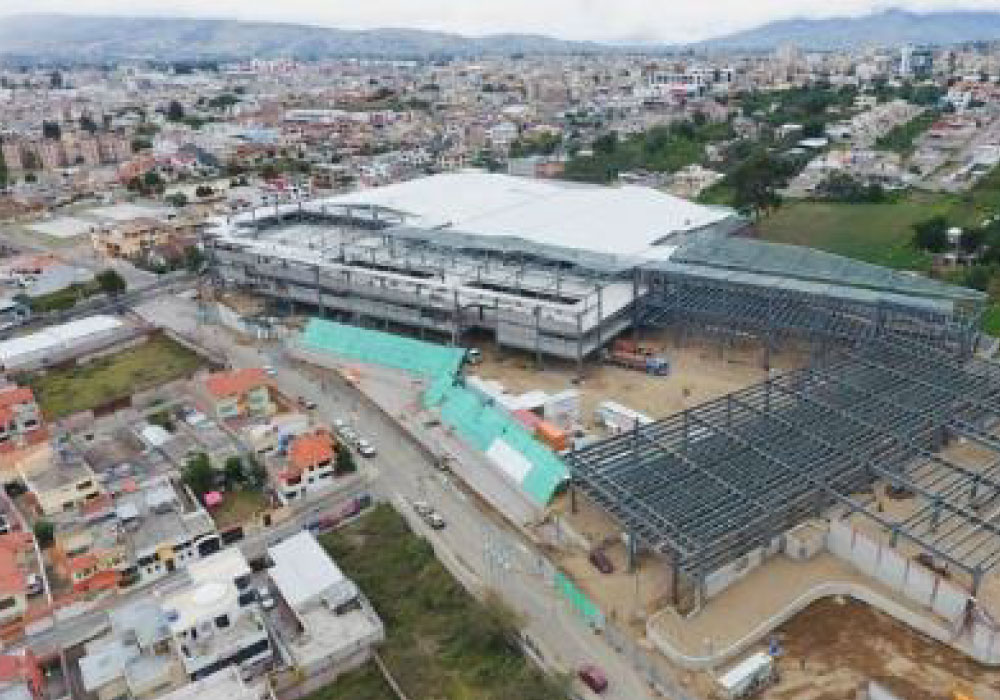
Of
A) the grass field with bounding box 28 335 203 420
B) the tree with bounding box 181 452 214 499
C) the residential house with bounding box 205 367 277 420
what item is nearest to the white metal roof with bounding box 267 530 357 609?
the tree with bounding box 181 452 214 499

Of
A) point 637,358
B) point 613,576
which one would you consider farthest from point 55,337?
point 613,576

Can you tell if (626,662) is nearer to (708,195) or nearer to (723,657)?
(723,657)

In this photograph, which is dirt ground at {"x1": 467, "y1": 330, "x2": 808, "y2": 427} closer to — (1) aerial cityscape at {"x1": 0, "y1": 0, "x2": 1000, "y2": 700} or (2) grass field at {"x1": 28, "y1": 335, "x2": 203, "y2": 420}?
(1) aerial cityscape at {"x1": 0, "y1": 0, "x2": 1000, "y2": 700}

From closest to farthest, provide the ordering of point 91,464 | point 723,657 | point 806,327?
point 723,657 → point 91,464 → point 806,327

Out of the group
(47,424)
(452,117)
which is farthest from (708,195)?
(452,117)

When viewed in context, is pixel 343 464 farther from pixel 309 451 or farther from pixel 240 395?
pixel 240 395

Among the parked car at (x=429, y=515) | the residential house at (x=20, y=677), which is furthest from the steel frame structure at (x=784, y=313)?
the residential house at (x=20, y=677)
